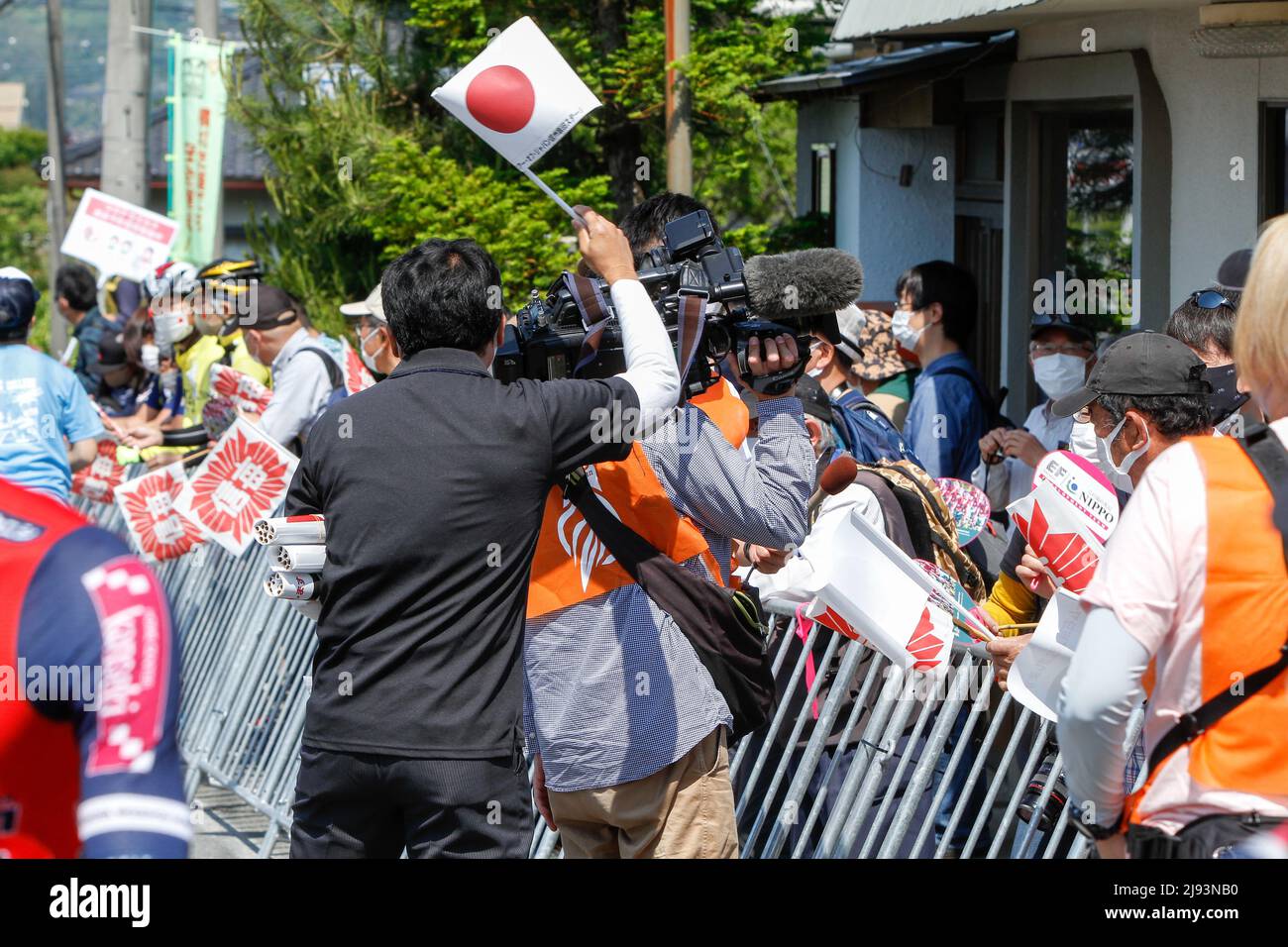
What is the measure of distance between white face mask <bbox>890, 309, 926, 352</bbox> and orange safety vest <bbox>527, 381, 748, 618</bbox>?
9.98 ft

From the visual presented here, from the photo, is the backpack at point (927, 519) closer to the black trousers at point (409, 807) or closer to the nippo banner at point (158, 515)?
the black trousers at point (409, 807)

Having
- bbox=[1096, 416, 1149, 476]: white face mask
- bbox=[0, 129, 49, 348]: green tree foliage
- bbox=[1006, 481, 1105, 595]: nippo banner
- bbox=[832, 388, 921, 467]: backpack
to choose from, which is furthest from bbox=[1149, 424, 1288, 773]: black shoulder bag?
bbox=[0, 129, 49, 348]: green tree foliage

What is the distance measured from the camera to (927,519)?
4281mm

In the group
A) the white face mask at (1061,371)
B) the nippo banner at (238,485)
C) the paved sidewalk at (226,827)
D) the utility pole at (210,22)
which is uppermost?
the utility pole at (210,22)

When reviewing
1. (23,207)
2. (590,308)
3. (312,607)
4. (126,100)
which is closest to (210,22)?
(126,100)

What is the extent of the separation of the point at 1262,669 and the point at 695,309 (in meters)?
1.45

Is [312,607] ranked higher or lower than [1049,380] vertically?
lower

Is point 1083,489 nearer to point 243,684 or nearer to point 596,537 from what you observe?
point 596,537

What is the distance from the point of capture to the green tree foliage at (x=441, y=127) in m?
10.2

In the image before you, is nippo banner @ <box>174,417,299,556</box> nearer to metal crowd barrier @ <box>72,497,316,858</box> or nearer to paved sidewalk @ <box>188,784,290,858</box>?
metal crowd barrier @ <box>72,497,316,858</box>

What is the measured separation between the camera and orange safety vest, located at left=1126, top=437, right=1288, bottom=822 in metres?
2.21

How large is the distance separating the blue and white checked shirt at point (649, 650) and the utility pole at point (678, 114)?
19.9 ft

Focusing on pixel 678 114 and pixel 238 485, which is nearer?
pixel 238 485

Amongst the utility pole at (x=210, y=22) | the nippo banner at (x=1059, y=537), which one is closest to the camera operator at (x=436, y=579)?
the nippo banner at (x=1059, y=537)
